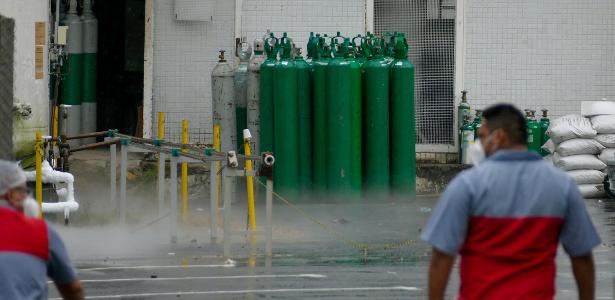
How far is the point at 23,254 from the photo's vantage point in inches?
247

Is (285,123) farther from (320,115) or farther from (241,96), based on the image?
(241,96)

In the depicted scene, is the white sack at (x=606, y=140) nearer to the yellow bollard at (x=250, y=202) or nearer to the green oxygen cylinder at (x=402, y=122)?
the green oxygen cylinder at (x=402, y=122)

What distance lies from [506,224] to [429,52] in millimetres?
15829

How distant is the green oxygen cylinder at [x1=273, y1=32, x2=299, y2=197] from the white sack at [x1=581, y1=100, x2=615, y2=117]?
485 cm

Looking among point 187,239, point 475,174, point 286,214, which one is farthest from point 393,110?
point 475,174

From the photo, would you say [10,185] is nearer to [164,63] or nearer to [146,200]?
[146,200]

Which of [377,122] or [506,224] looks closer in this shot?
[506,224]

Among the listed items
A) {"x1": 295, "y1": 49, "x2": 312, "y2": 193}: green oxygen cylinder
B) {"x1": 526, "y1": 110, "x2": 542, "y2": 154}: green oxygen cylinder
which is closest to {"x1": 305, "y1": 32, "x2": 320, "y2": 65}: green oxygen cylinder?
{"x1": 295, "y1": 49, "x2": 312, "y2": 193}: green oxygen cylinder

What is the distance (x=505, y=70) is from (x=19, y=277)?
1668 centimetres

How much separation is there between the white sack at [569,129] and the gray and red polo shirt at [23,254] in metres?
15.5

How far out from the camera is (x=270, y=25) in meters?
21.7

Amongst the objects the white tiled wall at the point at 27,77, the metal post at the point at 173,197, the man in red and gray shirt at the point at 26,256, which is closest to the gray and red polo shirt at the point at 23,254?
the man in red and gray shirt at the point at 26,256

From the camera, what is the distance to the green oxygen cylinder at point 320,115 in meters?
19.8

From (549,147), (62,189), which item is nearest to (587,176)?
(549,147)
